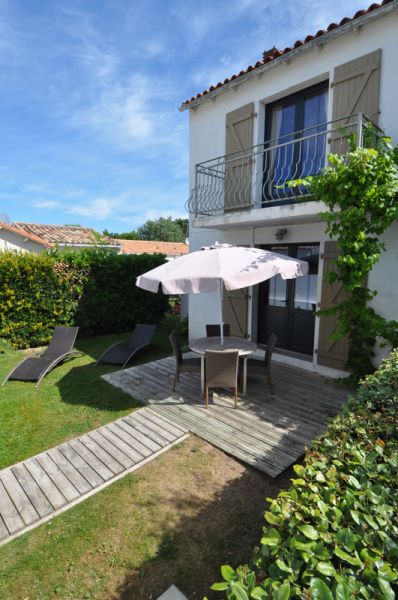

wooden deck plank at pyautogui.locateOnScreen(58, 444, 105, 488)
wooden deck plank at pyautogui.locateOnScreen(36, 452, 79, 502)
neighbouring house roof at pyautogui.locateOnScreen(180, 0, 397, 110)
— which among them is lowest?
wooden deck plank at pyautogui.locateOnScreen(36, 452, 79, 502)

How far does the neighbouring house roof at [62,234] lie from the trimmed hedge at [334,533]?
66.8 ft

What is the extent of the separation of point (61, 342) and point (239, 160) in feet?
22.1

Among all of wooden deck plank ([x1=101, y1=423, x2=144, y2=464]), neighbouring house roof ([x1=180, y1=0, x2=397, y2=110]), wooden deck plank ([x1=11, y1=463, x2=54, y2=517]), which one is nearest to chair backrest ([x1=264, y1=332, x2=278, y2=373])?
wooden deck plank ([x1=101, y1=423, x2=144, y2=464])

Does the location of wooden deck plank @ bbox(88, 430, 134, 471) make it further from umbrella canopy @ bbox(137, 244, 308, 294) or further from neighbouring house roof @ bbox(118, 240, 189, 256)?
neighbouring house roof @ bbox(118, 240, 189, 256)

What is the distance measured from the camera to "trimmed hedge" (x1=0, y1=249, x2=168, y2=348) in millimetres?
9016

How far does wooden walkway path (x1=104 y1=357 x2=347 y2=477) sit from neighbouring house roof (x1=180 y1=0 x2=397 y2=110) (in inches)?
277

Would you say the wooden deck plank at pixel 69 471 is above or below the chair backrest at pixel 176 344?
below

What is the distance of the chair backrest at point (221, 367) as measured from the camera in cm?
511

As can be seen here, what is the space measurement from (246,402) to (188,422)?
125 centimetres

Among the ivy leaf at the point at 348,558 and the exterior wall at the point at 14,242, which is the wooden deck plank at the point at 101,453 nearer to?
the ivy leaf at the point at 348,558

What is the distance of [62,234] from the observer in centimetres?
2347

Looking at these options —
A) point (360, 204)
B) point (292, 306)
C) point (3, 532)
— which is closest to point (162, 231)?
point (292, 306)

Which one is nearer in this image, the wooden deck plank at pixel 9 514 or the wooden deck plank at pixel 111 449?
the wooden deck plank at pixel 9 514

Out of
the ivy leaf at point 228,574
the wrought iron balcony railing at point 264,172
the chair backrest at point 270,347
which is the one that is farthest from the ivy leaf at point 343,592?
the wrought iron balcony railing at point 264,172
